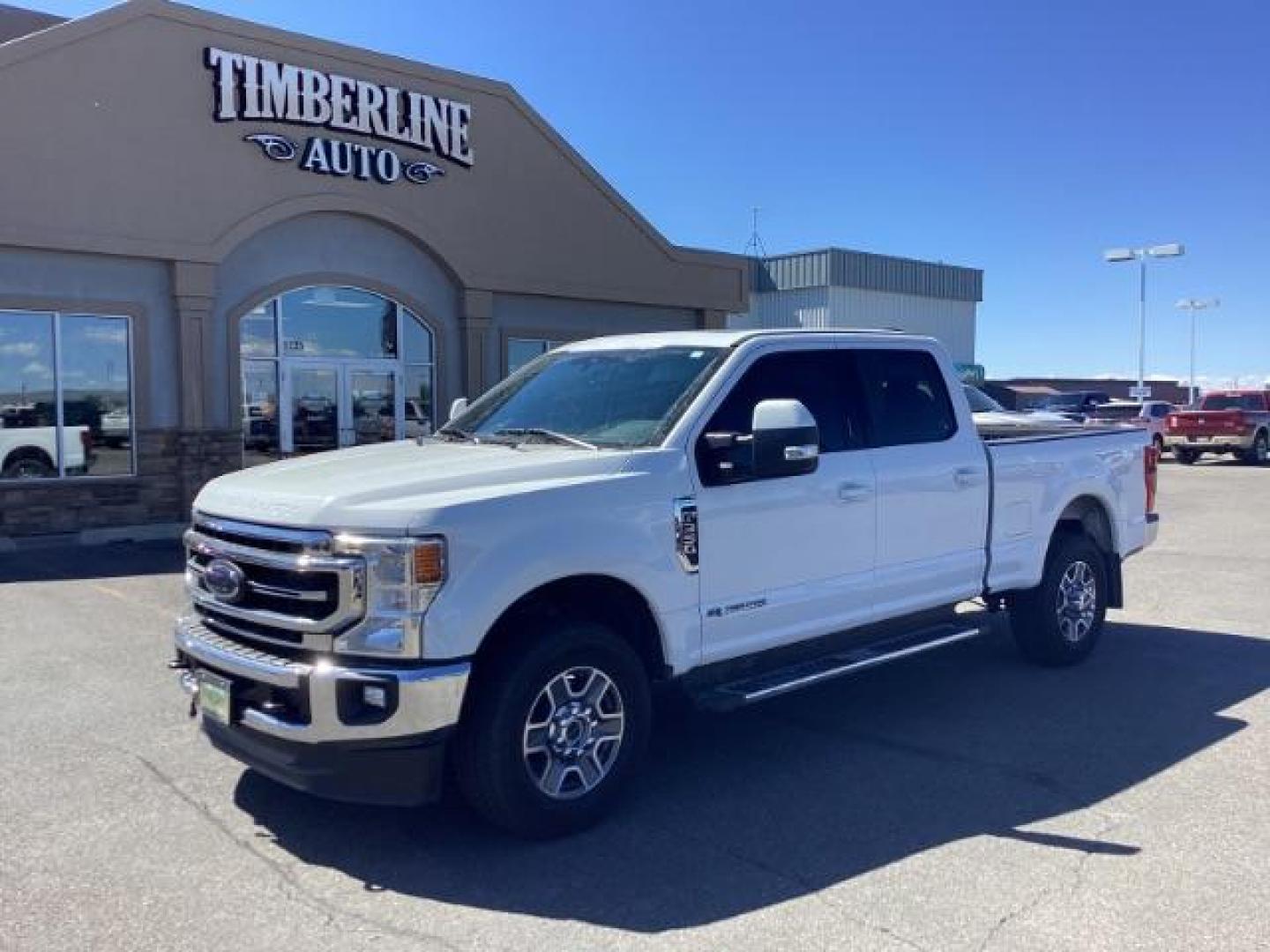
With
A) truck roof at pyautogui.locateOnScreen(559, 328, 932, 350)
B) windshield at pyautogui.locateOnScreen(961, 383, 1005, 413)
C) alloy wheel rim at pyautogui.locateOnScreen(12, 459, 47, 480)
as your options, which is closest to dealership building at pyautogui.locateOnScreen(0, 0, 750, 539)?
alloy wheel rim at pyautogui.locateOnScreen(12, 459, 47, 480)

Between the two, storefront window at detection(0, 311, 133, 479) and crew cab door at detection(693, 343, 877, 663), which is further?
storefront window at detection(0, 311, 133, 479)

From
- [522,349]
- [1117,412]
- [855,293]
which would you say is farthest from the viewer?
[855,293]

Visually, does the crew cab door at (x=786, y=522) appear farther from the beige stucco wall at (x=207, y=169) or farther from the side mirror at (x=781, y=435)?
the beige stucco wall at (x=207, y=169)

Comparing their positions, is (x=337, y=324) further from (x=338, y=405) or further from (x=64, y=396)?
(x=64, y=396)

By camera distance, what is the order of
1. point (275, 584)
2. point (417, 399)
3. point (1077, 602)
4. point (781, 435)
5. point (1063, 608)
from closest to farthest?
point (275, 584)
point (781, 435)
point (1063, 608)
point (1077, 602)
point (417, 399)

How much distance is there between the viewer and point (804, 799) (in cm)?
500

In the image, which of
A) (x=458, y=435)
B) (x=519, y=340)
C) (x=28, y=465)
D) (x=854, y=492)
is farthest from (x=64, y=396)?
(x=854, y=492)

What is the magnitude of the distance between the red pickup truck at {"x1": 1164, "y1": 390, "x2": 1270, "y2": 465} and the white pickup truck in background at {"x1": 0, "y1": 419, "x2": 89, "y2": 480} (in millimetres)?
25860

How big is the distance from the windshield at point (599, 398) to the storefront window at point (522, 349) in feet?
40.2

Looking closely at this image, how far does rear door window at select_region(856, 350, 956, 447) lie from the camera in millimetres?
6129

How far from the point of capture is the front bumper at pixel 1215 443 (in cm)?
2828

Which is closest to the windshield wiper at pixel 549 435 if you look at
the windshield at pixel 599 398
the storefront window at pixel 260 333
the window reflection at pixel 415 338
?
the windshield at pixel 599 398

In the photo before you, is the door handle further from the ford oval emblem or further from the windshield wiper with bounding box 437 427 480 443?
the ford oval emblem

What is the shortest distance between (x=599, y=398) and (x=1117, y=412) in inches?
1245
